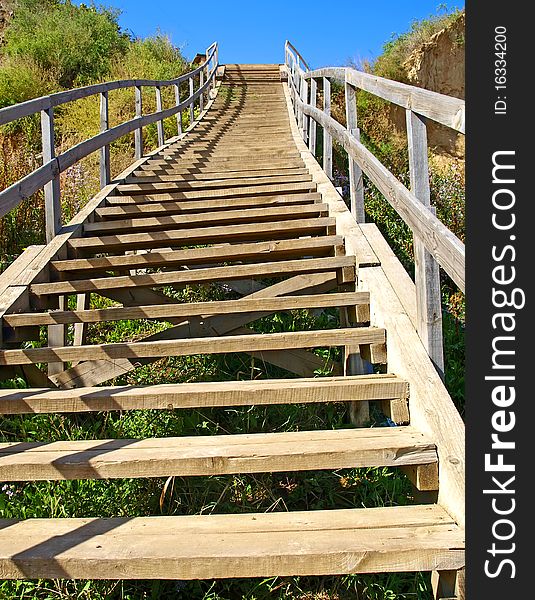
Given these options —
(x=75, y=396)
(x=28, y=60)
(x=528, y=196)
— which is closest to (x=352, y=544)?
(x=528, y=196)

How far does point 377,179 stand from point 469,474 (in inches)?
71.5

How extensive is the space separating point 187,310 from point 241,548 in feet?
5.45

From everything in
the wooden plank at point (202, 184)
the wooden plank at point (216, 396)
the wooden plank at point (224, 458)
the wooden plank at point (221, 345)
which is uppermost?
the wooden plank at point (202, 184)

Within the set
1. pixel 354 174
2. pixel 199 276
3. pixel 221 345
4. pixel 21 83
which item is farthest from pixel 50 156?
pixel 21 83

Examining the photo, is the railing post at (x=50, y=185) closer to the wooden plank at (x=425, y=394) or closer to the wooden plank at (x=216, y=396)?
the wooden plank at (x=216, y=396)

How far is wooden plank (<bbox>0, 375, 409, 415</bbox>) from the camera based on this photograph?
232cm

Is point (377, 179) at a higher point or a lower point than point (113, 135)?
lower

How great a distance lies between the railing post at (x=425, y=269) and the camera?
2348 mm

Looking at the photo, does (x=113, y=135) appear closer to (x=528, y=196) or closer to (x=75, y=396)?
(x=75, y=396)

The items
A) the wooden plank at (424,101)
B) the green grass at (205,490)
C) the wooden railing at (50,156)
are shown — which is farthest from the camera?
the wooden railing at (50,156)

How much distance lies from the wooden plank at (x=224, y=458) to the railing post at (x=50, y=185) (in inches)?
96.4

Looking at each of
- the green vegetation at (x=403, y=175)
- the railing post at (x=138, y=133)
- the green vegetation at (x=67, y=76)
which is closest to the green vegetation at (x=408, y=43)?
the green vegetation at (x=403, y=175)

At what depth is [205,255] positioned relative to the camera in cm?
388

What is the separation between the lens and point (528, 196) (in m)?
1.66
